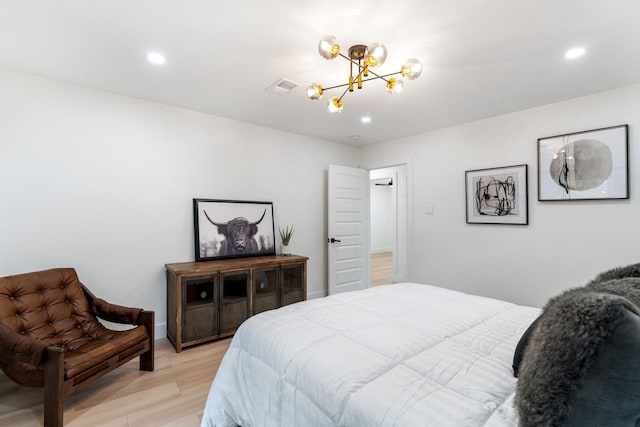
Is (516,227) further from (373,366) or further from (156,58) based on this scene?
(156,58)

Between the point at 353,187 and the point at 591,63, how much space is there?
2966mm

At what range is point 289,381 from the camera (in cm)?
132

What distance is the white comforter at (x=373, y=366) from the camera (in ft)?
3.33

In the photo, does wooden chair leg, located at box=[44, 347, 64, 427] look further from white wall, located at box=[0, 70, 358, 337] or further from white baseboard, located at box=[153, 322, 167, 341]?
white baseboard, located at box=[153, 322, 167, 341]

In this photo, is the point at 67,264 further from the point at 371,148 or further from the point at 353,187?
the point at 371,148

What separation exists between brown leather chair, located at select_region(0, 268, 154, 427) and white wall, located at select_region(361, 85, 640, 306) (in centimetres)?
339

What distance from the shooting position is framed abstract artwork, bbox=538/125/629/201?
2.71 metres

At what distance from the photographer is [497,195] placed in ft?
11.4

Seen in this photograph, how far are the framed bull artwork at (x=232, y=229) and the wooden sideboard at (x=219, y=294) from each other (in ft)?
0.43

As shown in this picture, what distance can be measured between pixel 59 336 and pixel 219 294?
1.25 meters

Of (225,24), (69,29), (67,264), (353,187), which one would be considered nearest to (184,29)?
(225,24)

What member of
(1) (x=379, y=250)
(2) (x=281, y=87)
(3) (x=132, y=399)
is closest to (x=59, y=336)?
(3) (x=132, y=399)

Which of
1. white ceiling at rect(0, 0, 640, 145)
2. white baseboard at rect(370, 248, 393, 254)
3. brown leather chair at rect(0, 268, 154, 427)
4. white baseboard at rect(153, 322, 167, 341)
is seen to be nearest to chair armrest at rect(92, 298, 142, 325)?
brown leather chair at rect(0, 268, 154, 427)

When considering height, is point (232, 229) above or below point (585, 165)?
below
